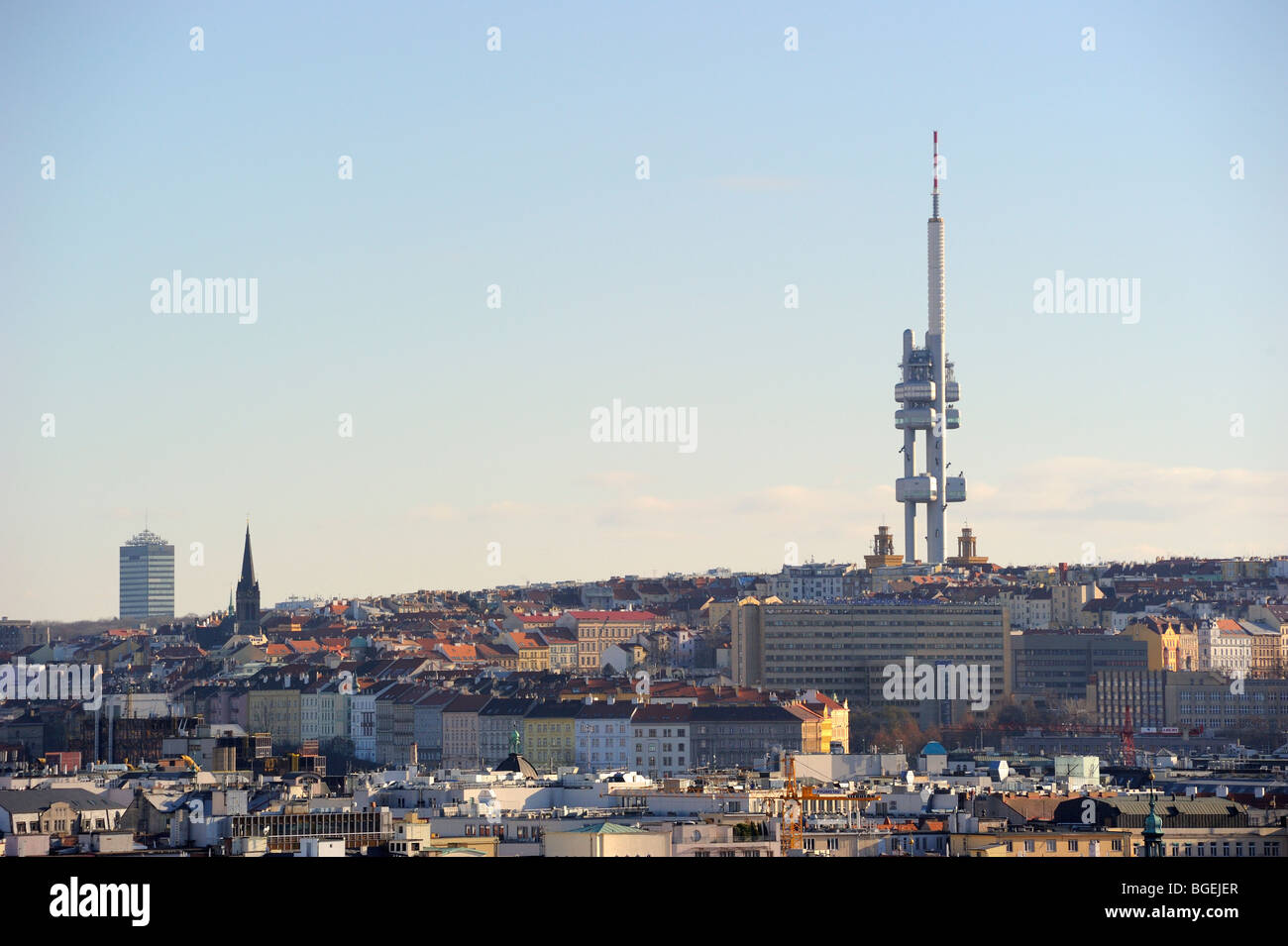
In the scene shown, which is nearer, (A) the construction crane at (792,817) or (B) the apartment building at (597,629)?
(A) the construction crane at (792,817)

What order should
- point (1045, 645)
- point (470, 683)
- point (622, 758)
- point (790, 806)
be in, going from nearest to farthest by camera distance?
point (790, 806) → point (622, 758) → point (470, 683) → point (1045, 645)

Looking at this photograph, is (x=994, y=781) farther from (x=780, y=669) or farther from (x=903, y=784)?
(x=780, y=669)

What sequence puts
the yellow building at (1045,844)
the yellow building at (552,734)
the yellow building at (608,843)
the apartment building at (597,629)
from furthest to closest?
the apartment building at (597,629) < the yellow building at (552,734) < the yellow building at (1045,844) < the yellow building at (608,843)

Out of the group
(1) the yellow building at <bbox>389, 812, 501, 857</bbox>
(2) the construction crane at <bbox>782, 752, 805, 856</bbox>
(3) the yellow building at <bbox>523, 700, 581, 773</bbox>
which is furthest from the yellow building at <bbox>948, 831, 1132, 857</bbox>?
(3) the yellow building at <bbox>523, 700, 581, 773</bbox>

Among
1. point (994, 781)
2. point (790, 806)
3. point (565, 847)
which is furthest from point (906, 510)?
point (565, 847)

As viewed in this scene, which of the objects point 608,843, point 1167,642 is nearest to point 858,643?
point 1167,642

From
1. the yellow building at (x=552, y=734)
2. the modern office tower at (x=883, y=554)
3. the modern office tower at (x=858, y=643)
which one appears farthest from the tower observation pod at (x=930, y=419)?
the yellow building at (x=552, y=734)

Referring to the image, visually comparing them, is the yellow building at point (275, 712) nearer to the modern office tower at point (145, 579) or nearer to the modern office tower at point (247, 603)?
the modern office tower at point (247, 603)

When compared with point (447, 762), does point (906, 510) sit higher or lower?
higher
